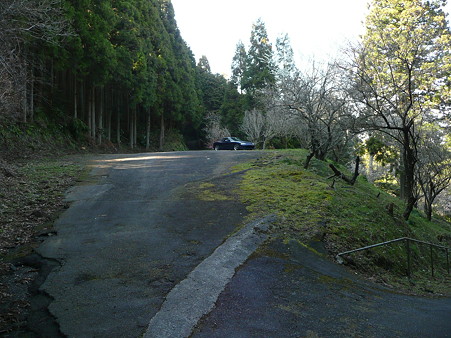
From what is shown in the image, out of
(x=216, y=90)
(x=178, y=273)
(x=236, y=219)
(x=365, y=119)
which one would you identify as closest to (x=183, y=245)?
(x=178, y=273)

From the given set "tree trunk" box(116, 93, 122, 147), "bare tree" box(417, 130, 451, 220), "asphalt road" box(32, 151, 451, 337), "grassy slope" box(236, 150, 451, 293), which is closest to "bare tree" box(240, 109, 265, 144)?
"tree trunk" box(116, 93, 122, 147)

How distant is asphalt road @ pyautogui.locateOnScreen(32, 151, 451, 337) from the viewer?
11.4 feet

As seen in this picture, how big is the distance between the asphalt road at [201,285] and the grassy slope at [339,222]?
75 cm

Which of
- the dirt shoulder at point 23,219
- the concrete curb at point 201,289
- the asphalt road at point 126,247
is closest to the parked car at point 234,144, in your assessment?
the dirt shoulder at point 23,219

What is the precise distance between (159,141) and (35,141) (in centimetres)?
2112

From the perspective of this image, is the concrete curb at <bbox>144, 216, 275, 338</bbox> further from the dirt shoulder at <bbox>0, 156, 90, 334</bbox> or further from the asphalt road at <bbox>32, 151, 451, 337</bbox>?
the dirt shoulder at <bbox>0, 156, 90, 334</bbox>

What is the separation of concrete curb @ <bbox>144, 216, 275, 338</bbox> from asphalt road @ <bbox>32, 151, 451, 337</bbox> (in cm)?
1

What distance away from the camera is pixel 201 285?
4.23 metres

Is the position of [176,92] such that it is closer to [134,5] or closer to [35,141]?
[134,5]

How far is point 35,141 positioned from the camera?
16.6 m

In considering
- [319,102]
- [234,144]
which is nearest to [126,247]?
[319,102]

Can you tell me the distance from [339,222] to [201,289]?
4.29 meters

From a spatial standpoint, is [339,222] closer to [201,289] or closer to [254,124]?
[201,289]

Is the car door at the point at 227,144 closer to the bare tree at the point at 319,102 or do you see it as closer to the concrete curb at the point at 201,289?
the bare tree at the point at 319,102
